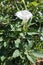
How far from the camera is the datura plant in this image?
1822 millimetres

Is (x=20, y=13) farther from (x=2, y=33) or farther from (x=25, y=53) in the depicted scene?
(x=25, y=53)

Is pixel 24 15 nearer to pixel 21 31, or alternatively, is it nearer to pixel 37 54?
pixel 21 31

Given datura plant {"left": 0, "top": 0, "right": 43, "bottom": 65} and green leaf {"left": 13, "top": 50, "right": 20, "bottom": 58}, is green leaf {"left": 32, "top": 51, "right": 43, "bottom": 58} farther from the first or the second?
green leaf {"left": 13, "top": 50, "right": 20, "bottom": 58}

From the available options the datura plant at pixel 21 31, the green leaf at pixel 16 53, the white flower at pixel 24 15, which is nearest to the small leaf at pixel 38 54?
the datura plant at pixel 21 31

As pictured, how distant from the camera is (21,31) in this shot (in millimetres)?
1816

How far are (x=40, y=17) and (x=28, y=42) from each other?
0.28 meters

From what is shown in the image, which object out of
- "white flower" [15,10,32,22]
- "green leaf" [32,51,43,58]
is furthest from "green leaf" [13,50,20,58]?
"white flower" [15,10,32,22]

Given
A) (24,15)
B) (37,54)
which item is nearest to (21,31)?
(24,15)

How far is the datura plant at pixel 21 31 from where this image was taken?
1822mm

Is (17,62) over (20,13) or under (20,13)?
under

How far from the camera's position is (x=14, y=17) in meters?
2.01

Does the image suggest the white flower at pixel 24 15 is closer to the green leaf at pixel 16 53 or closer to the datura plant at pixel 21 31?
the datura plant at pixel 21 31

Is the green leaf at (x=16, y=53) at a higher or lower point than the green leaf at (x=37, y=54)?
higher

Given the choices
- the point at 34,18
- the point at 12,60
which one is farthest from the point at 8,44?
the point at 34,18
